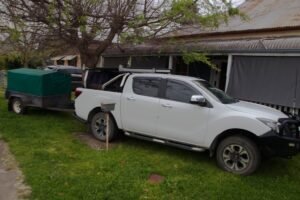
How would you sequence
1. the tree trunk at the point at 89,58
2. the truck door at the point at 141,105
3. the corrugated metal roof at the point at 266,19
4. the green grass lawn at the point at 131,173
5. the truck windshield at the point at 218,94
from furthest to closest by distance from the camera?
the corrugated metal roof at the point at 266,19 < the tree trunk at the point at 89,58 < the truck door at the point at 141,105 < the truck windshield at the point at 218,94 < the green grass lawn at the point at 131,173

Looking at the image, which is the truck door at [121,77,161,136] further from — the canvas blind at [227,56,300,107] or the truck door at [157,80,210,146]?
the canvas blind at [227,56,300,107]

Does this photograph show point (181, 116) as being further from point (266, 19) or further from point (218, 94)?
point (266, 19)

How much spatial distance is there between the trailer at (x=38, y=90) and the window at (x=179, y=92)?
4400mm

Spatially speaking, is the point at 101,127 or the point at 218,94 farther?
the point at 101,127

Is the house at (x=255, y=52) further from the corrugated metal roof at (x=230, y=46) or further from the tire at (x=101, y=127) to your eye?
the tire at (x=101, y=127)

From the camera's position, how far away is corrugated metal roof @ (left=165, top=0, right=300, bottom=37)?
1224 centimetres

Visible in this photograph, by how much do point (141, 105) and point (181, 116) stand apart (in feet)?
3.50

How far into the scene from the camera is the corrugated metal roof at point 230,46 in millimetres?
9969

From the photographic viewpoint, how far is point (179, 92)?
709 centimetres

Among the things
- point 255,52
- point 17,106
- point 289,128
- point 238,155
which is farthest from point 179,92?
point 17,106

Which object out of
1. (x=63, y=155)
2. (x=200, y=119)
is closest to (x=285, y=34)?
(x=200, y=119)

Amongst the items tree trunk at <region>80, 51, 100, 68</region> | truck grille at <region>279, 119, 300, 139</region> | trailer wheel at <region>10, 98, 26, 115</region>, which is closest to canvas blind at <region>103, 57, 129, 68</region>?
tree trunk at <region>80, 51, 100, 68</region>

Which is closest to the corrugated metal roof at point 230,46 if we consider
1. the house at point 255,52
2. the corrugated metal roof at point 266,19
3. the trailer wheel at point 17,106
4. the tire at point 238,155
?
the house at point 255,52

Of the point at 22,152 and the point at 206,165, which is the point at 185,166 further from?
the point at 22,152
